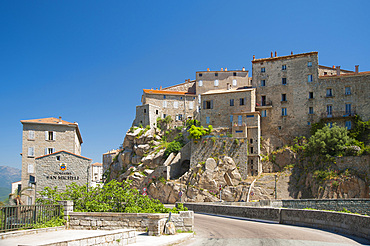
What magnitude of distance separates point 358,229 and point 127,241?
9616 millimetres

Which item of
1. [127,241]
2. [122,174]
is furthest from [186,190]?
[127,241]

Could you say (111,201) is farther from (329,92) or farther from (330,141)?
(329,92)

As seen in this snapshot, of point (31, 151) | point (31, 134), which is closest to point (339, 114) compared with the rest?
point (31, 134)

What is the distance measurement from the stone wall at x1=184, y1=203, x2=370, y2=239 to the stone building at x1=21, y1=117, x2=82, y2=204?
31.8 meters

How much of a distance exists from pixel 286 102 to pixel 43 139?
126 feet

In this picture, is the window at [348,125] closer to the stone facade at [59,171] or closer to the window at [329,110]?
the window at [329,110]

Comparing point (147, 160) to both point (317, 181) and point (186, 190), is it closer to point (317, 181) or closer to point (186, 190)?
point (186, 190)

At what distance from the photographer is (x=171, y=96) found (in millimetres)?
73938

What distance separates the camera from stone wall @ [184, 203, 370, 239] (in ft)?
50.0

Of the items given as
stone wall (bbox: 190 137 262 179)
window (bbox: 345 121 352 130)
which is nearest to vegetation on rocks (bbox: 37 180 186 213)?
stone wall (bbox: 190 137 262 179)

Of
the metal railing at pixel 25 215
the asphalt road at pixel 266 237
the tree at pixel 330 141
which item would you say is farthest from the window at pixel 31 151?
the tree at pixel 330 141

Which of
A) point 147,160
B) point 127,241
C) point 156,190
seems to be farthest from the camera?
point 147,160

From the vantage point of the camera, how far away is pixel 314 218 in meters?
19.4

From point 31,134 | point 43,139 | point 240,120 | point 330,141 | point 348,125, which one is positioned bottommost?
point 330,141
